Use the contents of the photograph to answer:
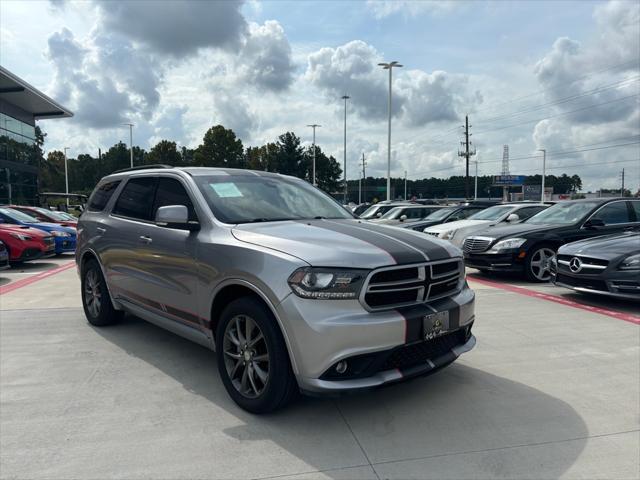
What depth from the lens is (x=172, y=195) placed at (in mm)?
4336

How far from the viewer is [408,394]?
12.1 ft

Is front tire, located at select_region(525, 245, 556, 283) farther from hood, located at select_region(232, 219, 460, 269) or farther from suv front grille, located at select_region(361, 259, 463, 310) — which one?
suv front grille, located at select_region(361, 259, 463, 310)

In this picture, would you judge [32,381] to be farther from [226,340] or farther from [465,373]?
[465,373]

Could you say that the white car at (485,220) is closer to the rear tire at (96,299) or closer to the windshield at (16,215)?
the rear tire at (96,299)

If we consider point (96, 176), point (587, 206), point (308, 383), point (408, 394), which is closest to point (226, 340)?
point (308, 383)

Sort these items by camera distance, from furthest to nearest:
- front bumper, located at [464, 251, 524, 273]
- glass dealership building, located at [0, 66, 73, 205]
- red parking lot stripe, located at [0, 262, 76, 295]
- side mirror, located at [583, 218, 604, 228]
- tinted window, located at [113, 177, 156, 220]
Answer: glass dealership building, located at [0, 66, 73, 205]
front bumper, located at [464, 251, 524, 273]
side mirror, located at [583, 218, 604, 228]
red parking lot stripe, located at [0, 262, 76, 295]
tinted window, located at [113, 177, 156, 220]

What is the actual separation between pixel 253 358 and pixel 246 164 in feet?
237

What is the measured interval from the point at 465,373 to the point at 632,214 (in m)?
7.13

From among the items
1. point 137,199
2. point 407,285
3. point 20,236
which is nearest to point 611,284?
point 407,285

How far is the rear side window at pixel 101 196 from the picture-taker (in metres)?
5.52

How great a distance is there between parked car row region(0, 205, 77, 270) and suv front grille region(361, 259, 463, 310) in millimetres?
9290

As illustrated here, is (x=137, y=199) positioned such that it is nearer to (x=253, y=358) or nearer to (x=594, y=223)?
(x=253, y=358)

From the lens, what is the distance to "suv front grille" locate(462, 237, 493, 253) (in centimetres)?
909

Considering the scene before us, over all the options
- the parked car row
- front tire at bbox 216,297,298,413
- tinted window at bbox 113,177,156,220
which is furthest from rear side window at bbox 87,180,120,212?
the parked car row
